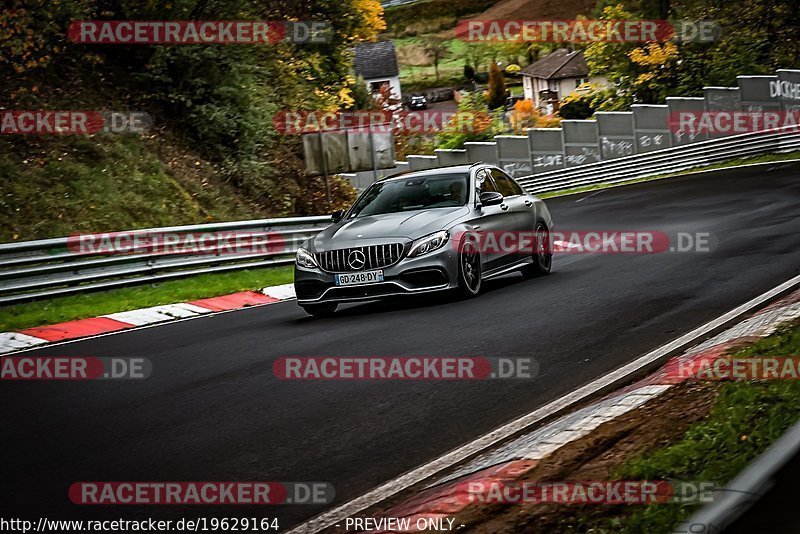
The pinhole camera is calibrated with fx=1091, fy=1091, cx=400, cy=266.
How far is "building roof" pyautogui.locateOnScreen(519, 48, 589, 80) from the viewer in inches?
3890

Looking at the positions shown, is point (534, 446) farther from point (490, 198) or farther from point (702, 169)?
point (702, 169)

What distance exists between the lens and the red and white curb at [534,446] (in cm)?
495

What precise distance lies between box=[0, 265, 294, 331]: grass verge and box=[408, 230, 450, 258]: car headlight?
4.82 metres

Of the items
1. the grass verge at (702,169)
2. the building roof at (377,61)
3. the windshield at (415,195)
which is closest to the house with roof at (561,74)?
the building roof at (377,61)

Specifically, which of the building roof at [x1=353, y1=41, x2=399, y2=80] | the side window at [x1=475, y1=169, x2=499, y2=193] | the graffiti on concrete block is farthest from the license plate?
the building roof at [x1=353, y1=41, x2=399, y2=80]

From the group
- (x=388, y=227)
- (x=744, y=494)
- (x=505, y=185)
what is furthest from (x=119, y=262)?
(x=744, y=494)

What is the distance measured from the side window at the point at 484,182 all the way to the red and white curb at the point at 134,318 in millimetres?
3866

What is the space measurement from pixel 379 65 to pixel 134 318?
103 m

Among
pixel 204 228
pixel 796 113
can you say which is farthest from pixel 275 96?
pixel 796 113

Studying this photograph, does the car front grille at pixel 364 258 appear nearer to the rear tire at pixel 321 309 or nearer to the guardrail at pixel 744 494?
the rear tire at pixel 321 309

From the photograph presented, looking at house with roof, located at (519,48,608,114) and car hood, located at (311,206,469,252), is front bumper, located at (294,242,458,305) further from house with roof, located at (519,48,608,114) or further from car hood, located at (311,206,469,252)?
house with roof, located at (519,48,608,114)

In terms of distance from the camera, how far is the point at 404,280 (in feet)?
39.0

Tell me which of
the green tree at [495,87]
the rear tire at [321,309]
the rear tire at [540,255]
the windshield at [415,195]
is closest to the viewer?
the rear tire at [321,309]

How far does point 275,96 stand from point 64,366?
2175 cm
